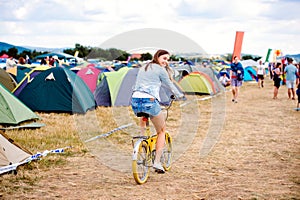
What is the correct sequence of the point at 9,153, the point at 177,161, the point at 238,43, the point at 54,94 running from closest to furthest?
the point at 9,153
the point at 177,161
the point at 54,94
the point at 238,43

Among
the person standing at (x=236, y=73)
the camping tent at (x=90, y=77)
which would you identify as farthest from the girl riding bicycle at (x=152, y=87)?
the person standing at (x=236, y=73)

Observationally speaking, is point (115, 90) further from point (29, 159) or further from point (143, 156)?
point (143, 156)

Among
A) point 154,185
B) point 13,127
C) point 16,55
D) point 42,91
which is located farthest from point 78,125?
point 16,55

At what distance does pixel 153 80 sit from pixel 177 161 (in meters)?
2.15

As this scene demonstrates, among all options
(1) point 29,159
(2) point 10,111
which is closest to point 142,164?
(1) point 29,159

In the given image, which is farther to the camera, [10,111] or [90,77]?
[90,77]

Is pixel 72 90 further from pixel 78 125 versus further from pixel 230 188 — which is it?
pixel 230 188

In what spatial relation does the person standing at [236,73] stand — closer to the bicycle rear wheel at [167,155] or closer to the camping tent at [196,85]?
the camping tent at [196,85]

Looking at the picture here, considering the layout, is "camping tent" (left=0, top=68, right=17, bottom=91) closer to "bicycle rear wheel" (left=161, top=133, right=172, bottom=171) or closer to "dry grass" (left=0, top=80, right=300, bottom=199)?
"dry grass" (left=0, top=80, right=300, bottom=199)

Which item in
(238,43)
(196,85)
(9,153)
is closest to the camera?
(9,153)

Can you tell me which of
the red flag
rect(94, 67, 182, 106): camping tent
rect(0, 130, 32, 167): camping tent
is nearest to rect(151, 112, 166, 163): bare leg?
rect(0, 130, 32, 167): camping tent

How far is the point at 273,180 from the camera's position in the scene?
5.96m

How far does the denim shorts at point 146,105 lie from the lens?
17.6ft

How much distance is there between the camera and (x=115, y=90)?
569 inches
